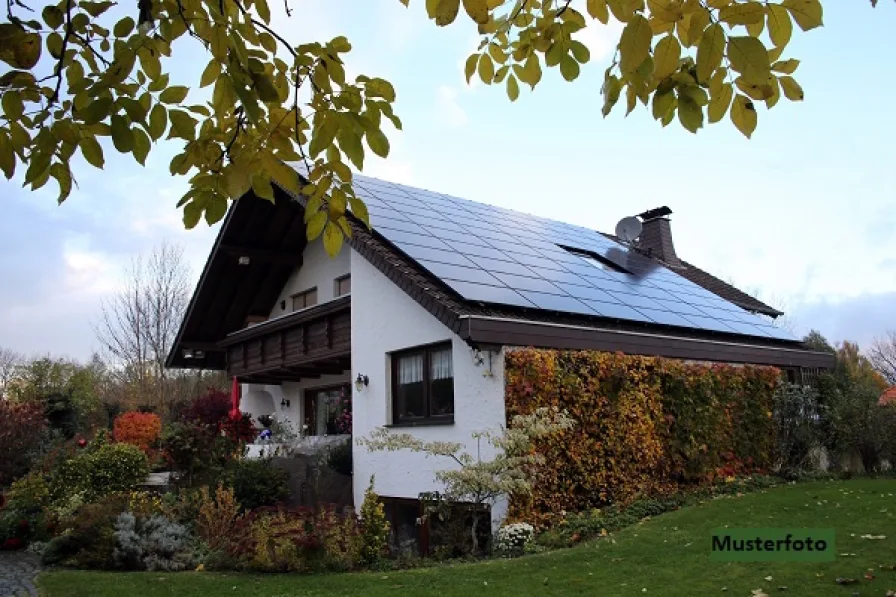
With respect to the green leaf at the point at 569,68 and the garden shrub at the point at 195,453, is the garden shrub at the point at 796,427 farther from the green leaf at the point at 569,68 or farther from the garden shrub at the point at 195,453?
the green leaf at the point at 569,68

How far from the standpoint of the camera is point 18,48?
3.17 m

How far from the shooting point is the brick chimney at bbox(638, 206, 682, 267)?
21969mm

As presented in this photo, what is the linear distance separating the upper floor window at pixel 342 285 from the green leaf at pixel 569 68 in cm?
1338

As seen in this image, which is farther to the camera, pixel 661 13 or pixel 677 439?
pixel 677 439

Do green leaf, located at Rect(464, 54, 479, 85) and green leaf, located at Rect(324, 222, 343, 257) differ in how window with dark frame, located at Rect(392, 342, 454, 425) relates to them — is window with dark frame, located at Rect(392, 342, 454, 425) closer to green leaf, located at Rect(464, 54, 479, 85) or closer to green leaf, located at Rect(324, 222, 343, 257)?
green leaf, located at Rect(324, 222, 343, 257)

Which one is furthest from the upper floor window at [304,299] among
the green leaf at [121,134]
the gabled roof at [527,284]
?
the green leaf at [121,134]

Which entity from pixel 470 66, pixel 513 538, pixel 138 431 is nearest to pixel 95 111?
pixel 470 66

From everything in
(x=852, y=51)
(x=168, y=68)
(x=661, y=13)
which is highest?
(x=852, y=51)

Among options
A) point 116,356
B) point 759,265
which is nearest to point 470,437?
point 116,356

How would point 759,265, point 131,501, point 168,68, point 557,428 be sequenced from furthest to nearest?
point 759,265 → point 131,501 → point 557,428 → point 168,68

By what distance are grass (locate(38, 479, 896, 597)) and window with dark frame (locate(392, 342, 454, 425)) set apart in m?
3.35

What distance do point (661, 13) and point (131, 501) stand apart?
1136 centimetres

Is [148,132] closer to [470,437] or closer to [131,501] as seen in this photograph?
[470,437]

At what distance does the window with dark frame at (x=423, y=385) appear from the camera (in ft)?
38.1
